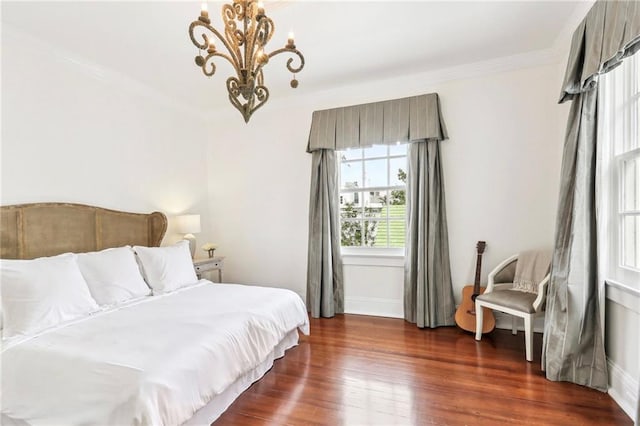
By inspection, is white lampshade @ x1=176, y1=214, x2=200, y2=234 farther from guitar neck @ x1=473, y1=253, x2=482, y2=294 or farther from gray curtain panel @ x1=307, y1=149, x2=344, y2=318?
guitar neck @ x1=473, y1=253, x2=482, y2=294

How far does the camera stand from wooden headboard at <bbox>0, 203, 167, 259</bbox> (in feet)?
7.77

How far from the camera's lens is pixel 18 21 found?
2.35 metres

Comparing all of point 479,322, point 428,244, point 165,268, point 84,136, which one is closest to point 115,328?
point 165,268

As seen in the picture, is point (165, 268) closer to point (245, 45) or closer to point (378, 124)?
point (245, 45)

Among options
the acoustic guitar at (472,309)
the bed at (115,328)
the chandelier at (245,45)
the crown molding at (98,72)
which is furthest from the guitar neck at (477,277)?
the crown molding at (98,72)

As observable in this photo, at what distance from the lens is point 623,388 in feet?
6.07

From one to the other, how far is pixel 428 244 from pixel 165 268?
2595 millimetres

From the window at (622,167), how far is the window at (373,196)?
180 cm

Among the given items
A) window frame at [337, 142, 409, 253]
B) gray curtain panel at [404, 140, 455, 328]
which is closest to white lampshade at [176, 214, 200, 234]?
window frame at [337, 142, 409, 253]

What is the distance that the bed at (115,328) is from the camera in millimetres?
1387

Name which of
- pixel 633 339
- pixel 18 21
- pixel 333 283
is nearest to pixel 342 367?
pixel 333 283

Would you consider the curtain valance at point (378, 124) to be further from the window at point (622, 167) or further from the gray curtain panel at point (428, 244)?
the window at point (622, 167)

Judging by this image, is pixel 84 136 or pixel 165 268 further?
pixel 84 136

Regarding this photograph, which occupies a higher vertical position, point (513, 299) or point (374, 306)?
point (513, 299)
